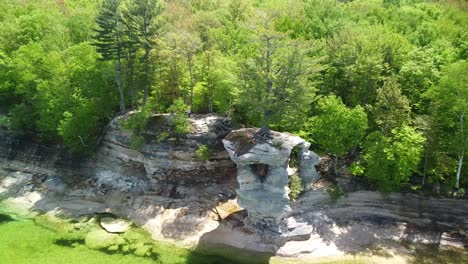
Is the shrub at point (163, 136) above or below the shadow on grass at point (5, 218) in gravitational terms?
above

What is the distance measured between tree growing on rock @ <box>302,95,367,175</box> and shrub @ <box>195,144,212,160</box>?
396 inches

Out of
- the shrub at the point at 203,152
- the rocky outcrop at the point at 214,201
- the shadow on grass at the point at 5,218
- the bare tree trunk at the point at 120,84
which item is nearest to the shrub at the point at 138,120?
the rocky outcrop at the point at 214,201

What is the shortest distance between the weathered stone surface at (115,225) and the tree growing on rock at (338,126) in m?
20.2

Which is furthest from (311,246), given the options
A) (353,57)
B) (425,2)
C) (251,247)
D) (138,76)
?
(425,2)

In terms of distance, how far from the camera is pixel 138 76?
4316 centimetres

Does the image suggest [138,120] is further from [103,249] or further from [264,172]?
[264,172]

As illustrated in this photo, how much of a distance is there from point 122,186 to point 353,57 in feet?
94.4

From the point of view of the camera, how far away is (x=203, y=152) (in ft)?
128

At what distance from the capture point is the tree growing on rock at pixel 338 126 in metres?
36.1

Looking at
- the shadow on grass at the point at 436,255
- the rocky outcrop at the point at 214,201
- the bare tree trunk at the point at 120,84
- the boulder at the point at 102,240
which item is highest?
the bare tree trunk at the point at 120,84

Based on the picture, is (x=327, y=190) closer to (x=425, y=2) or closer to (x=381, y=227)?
(x=381, y=227)

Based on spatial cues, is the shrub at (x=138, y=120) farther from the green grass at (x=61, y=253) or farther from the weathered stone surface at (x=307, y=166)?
the weathered stone surface at (x=307, y=166)

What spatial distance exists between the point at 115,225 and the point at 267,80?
20833 mm

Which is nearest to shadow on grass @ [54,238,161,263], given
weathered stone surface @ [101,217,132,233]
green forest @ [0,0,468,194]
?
weathered stone surface @ [101,217,132,233]
